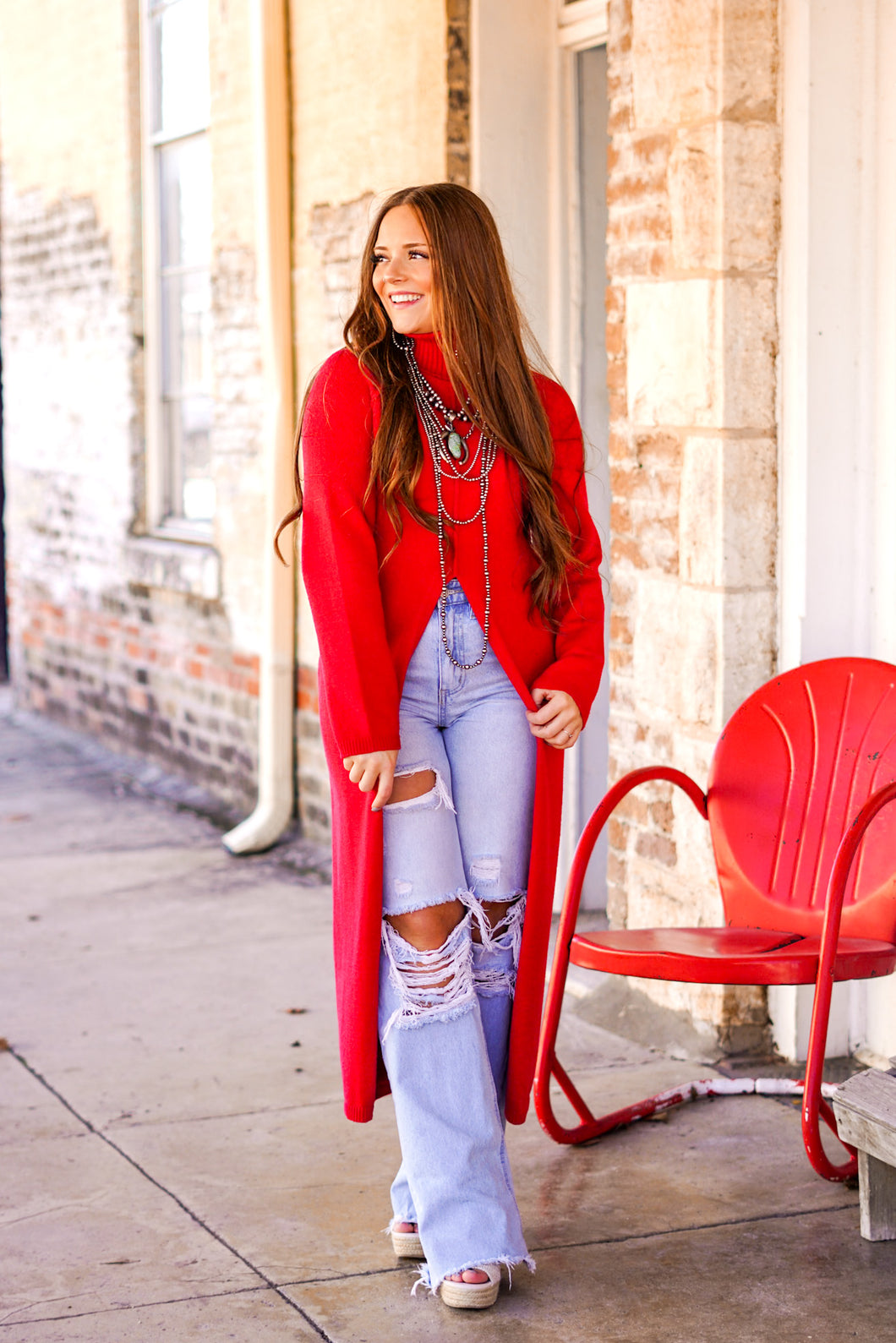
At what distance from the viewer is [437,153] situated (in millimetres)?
5008

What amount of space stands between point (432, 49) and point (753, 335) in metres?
1.81

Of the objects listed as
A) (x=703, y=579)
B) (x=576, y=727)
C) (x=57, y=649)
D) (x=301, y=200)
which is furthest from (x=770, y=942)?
(x=57, y=649)

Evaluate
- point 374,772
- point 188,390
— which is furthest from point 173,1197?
point 188,390

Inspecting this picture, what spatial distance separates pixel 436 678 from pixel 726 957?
2.49 ft

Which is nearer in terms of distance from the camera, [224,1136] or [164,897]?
[224,1136]

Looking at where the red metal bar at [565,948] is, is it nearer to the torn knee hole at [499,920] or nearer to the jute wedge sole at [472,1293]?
the torn knee hole at [499,920]

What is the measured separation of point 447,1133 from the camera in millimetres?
2758

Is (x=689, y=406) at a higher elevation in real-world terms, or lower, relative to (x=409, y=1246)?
higher

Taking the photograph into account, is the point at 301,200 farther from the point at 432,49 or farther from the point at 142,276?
the point at 142,276

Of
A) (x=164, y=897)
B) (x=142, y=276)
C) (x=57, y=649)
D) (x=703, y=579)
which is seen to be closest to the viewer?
(x=703, y=579)

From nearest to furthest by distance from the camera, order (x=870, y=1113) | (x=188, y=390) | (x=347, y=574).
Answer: (x=347, y=574), (x=870, y=1113), (x=188, y=390)

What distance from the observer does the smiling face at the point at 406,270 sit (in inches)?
108

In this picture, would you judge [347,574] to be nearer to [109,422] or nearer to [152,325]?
[152,325]

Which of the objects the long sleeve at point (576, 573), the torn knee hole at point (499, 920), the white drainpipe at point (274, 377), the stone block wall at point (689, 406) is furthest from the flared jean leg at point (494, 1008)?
the white drainpipe at point (274, 377)
